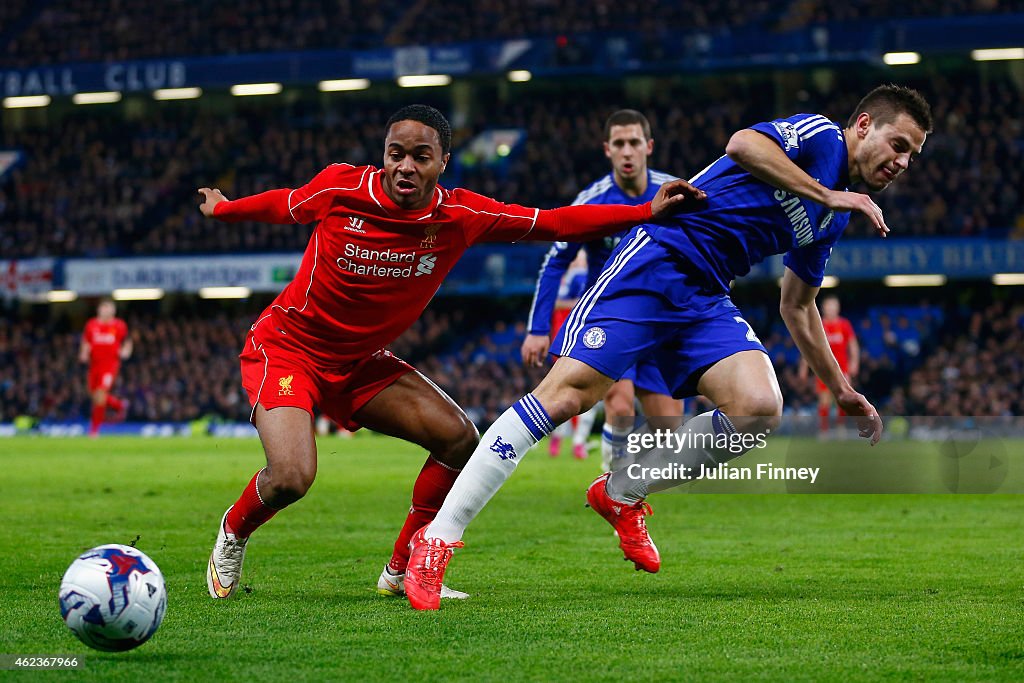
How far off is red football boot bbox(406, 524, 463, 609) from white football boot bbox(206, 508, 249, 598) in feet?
2.89

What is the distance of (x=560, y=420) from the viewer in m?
5.41

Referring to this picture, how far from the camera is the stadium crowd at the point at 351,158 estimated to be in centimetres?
3042

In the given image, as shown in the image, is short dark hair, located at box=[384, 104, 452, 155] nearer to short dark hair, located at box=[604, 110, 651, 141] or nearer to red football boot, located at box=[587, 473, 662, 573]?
red football boot, located at box=[587, 473, 662, 573]

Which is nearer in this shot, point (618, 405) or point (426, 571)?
point (426, 571)

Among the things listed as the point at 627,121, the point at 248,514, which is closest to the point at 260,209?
the point at 248,514


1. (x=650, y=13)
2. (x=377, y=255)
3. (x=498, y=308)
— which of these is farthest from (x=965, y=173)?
(x=377, y=255)

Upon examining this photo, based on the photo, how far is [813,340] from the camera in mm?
6418

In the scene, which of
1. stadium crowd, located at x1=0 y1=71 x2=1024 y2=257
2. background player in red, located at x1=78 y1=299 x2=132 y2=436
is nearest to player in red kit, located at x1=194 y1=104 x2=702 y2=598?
background player in red, located at x1=78 y1=299 x2=132 y2=436

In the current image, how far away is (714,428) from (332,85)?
31.8 m

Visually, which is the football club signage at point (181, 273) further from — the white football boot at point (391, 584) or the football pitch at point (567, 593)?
the white football boot at point (391, 584)

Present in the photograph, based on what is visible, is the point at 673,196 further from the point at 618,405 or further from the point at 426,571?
the point at 618,405

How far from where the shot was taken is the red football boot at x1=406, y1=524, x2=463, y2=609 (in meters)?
5.14

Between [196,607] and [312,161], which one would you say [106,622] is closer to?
[196,607]

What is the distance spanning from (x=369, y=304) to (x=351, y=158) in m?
30.2
